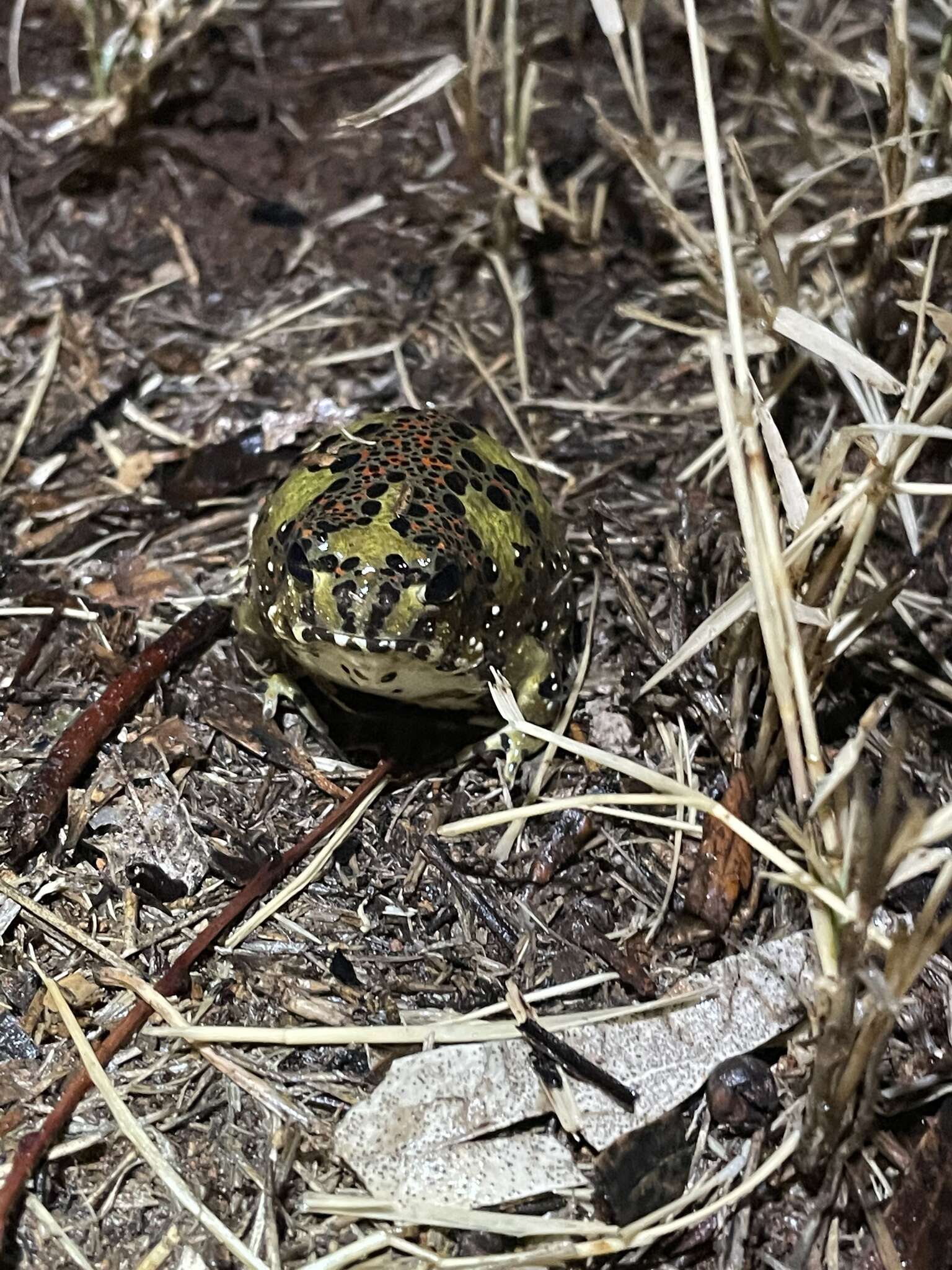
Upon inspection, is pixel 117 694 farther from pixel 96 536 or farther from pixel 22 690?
pixel 96 536

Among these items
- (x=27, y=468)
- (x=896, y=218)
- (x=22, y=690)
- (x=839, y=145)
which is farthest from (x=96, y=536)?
(x=839, y=145)

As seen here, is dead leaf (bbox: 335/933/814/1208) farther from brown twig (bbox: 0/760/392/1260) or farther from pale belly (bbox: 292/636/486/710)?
pale belly (bbox: 292/636/486/710)

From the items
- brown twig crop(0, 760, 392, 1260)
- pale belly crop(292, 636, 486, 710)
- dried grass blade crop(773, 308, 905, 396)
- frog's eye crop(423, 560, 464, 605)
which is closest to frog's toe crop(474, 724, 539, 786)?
pale belly crop(292, 636, 486, 710)

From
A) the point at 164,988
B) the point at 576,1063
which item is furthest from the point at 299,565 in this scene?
the point at 576,1063

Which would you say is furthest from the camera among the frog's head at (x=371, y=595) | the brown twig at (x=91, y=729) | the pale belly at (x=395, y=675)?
the brown twig at (x=91, y=729)

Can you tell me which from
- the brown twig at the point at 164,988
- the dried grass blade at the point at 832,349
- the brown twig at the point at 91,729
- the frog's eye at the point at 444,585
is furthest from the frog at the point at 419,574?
the dried grass blade at the point at 832,349

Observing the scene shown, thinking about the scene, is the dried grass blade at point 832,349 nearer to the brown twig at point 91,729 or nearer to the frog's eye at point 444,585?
the frog's eye at point 444,585

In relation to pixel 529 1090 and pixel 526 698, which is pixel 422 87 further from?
pixel 529 1090
